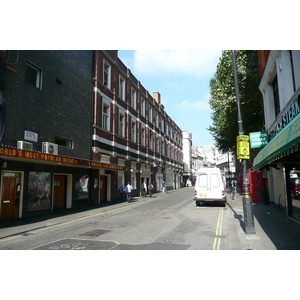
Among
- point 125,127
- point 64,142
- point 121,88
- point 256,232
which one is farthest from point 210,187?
point 121,88

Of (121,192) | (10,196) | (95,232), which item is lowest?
(95,232)

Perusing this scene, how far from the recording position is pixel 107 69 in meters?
23.9

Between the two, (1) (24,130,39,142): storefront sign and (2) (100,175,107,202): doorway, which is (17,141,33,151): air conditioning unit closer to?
(1) (24,130,39,142): storefront sign

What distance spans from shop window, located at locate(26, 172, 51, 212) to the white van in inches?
376

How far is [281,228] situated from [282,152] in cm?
433

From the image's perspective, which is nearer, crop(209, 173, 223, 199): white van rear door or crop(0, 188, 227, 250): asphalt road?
crop(0, 188, 227, 250): asphalt road

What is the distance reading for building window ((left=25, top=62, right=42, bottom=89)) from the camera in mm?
14442

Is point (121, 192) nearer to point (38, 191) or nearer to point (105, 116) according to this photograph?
point (105, 116)

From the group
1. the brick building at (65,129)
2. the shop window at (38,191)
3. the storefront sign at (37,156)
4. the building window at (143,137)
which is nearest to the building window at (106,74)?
the brick building at (65,129)

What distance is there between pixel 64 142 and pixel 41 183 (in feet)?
12.2

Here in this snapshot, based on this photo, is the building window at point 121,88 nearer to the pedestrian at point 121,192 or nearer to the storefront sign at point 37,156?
the pedestrian at point 121,192

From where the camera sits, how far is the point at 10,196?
41.5 ft

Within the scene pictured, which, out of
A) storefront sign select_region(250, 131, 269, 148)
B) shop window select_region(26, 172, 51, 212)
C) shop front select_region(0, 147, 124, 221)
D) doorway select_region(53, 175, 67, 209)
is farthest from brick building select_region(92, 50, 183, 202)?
storefront sign select_region(250, 131, 269, 148)

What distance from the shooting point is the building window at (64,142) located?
16578 millimetres
